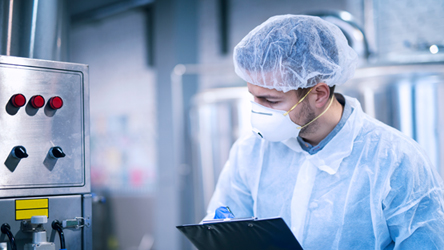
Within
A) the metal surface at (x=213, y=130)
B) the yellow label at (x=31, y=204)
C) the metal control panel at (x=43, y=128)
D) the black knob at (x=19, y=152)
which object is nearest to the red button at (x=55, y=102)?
the metal control panel at (x=43, y=128)

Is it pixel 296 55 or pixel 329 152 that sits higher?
pixel 296 55

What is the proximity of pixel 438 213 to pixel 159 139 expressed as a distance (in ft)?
8.84

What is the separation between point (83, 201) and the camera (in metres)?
1.00

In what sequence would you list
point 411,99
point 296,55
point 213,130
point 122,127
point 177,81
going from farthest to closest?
point 122,127, point 177,81, point 213,130, point 411,99, point 296,55

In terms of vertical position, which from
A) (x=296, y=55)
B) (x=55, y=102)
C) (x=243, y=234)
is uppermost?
(x=296, y=55)

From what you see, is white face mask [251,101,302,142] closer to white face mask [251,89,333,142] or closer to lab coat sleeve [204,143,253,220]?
white face mask [251,89,333,142]

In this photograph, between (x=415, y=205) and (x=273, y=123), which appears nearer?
(x=415, y=205)

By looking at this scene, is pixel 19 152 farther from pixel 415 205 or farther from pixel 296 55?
pixel 415 205

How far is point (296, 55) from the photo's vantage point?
1.04 m

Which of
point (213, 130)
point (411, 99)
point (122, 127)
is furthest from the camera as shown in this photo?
point (122, 127)

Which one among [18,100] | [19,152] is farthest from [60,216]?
[18,100]

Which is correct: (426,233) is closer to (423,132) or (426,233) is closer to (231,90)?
(423,132)

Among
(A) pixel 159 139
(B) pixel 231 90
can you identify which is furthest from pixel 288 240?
(A) pixel 159 139

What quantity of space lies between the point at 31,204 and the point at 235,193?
581mm
